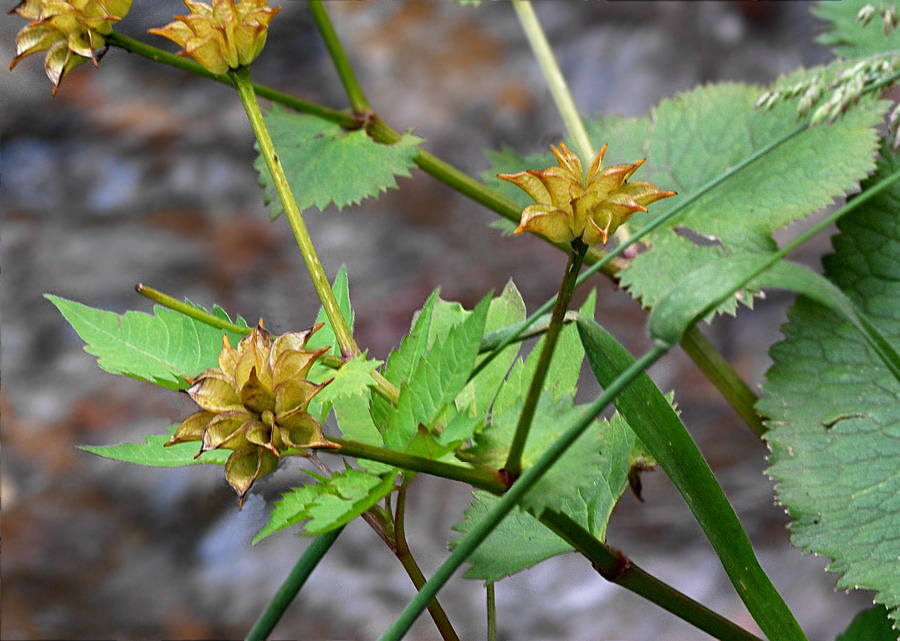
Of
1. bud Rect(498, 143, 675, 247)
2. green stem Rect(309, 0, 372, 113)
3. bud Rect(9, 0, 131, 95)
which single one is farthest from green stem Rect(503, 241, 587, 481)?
green stem Rect(309, 0, 372, 113)

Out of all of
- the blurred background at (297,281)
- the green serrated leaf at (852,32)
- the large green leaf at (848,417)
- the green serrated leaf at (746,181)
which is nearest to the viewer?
the large green leaf at (848,417)

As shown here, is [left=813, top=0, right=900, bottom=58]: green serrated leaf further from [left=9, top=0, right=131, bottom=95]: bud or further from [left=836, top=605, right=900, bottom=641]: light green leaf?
[left=9, top=0, right=131, bottom=95]: bud

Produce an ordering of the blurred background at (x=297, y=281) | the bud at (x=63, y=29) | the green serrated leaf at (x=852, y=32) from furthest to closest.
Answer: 1. the blurred background at (x=297, y=281)
2. the green serrated leaf at (x=852, y=32)
3. the bud at (x=63, y=29)

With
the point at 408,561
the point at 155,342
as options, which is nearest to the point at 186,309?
the point at 155,342

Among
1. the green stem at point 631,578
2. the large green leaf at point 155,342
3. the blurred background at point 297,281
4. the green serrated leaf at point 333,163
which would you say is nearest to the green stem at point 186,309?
the large green leaf at point 155,342

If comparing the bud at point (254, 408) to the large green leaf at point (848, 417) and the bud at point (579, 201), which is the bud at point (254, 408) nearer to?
the bud at point (579, 201)

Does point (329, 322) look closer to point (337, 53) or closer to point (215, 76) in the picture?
point (215, 76)

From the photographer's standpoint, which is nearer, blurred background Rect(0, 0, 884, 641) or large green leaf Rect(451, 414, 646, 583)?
large green leaf Rect(451, 414, 646, 583)
